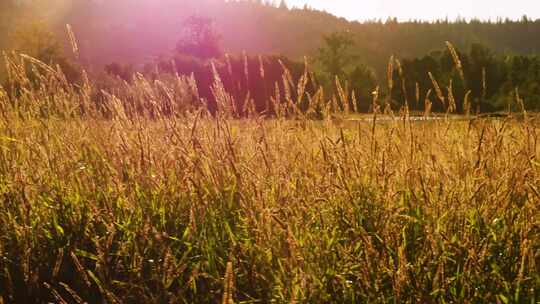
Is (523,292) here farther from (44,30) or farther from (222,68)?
(44,30)

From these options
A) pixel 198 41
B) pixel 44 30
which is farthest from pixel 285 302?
pixel 198 41

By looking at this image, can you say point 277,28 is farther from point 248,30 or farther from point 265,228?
point 265,228

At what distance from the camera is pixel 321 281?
228 cm

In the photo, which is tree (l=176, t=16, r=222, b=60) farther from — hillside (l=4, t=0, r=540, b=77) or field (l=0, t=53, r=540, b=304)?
hillside (l=4, t=0, r=540, b=77)

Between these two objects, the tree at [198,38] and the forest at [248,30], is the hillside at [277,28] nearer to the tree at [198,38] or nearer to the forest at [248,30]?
the forest at [248,30]

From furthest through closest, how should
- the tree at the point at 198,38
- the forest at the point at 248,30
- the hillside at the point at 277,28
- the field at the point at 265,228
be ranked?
the hillside at the point at 277,28 < the forest at the point at 248,30 < the tree at the point at 198,38 < the field at the point at 265,228

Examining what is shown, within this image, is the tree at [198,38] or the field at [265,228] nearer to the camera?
the field at [265,228]

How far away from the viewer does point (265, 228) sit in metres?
2.27

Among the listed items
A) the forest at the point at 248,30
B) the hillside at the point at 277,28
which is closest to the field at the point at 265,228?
the forest at the point at 248,30

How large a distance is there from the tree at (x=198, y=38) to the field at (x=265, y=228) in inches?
2200

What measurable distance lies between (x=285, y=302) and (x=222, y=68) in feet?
90.5

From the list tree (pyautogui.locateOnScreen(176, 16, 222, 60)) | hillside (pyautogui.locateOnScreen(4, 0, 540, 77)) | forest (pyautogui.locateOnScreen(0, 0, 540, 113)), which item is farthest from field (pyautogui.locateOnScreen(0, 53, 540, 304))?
hillside (pyautogui.locateOnScreen(4, 0, 540, 77))

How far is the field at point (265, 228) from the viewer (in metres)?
2.25

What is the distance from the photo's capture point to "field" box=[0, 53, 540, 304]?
2252 millimetres
